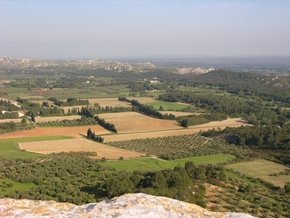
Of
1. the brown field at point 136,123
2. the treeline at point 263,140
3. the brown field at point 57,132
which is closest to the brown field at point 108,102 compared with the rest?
the brown field at point 136,123

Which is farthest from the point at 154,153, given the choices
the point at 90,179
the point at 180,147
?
the point at 90,179

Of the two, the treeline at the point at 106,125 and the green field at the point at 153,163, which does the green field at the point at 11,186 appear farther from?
the treeline at the point at 106,125

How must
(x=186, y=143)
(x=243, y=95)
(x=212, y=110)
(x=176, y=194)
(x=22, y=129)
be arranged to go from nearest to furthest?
1. (x=176, y=194)
2. (x=186, y=143)
3. (x=22, y=129)
4. (x=212, y=110)
5. (x=243, y=95)

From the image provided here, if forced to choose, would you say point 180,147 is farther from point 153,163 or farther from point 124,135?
point 124,135

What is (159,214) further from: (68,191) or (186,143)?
(186,143)

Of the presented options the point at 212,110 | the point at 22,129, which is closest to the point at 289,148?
the point at 212,110

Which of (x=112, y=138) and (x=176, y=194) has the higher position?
(x=176, y=194)
